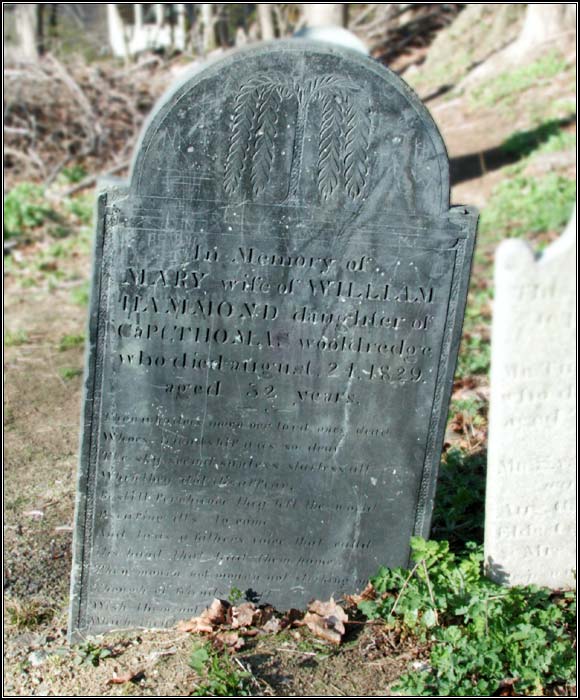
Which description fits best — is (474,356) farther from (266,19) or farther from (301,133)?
(266,19)

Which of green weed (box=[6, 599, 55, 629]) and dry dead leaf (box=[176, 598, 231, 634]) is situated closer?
dry dead leaf (box=[176, 598, 231, 634])

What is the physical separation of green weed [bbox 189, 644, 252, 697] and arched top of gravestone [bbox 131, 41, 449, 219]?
1.77m

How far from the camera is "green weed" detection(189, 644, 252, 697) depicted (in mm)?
3234

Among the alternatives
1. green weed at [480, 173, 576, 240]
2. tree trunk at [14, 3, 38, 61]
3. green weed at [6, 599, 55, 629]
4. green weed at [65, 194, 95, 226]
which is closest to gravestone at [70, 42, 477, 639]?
green weed at [6, 599, 55, 629]

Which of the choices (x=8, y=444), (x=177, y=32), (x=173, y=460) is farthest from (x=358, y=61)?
(x=177, y=32)

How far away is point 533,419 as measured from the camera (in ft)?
11.4

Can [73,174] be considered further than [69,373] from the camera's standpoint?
Yes

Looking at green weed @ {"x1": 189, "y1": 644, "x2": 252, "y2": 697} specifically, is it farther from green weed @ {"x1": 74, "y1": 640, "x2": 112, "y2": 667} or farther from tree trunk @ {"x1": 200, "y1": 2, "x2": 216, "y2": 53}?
tree trunk @ {"x1": 200, "y1": 2, "x2": 216, "y2": 53}

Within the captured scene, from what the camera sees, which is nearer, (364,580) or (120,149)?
(364,580)

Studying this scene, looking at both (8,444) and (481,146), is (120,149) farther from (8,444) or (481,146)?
(8,444)

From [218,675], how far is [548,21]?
50.7 ft

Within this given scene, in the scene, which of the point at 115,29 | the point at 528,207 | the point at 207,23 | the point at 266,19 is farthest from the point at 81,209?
the point at 115,29

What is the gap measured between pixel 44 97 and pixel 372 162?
1112cm

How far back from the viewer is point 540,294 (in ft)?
11.0
